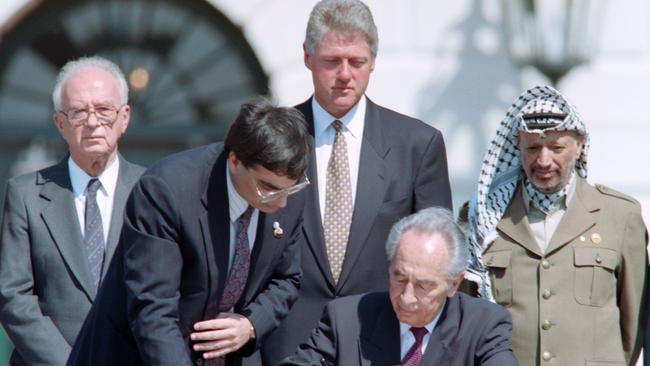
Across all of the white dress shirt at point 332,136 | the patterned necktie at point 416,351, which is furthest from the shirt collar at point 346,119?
the patterned necktie at point 416,351

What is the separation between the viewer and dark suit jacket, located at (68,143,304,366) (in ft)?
12.3

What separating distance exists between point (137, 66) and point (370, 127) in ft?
11.3

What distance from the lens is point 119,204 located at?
4656 mm

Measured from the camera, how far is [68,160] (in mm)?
4746

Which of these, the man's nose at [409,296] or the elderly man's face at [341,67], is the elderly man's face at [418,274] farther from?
the elderly man's face at [341,67]

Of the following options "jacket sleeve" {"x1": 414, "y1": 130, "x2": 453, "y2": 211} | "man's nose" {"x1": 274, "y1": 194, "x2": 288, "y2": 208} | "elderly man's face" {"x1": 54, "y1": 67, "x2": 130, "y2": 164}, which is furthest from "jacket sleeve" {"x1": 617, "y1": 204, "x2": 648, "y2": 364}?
"elderly man's face" {"x1": 54, "y1": 67, "x2": 130, "y2": 164}

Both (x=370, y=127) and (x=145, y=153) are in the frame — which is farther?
(x=145, y=153)

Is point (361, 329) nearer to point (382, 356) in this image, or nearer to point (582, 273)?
point (382, 356)

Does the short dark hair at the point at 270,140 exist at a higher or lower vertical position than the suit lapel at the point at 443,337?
higher

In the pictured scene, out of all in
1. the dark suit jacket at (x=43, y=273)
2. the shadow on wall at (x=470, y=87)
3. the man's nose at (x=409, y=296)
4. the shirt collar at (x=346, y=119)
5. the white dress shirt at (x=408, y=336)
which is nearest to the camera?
the man's nose at (x=409, y=296)

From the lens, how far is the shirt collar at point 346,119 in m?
4.57

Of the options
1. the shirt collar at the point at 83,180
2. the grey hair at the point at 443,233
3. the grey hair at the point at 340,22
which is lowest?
the grey hair at the point at 443,233

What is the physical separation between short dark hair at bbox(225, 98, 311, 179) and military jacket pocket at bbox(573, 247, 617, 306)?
1133mm

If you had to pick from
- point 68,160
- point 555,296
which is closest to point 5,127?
point 68,160
